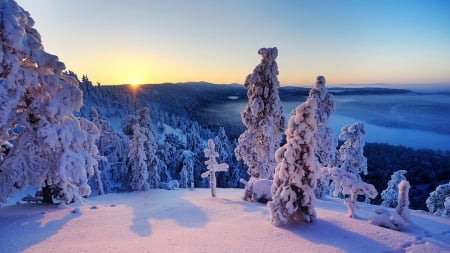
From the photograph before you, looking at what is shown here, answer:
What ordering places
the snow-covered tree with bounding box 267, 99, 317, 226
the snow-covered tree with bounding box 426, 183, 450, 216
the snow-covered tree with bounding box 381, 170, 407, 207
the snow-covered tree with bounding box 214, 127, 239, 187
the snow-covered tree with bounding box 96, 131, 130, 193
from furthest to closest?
the snow-covered tree with bounding box 214, 127, 239, 187, the snow-covered tree with bounding box 96, 131, 130, 193, the snow-covered tree with bounding box 381, 170, 407, 207, the snow-covered tree with bounding box 426, 183, 450, 216, the snow-covered tree with bounding box 267, 99, 317, 226

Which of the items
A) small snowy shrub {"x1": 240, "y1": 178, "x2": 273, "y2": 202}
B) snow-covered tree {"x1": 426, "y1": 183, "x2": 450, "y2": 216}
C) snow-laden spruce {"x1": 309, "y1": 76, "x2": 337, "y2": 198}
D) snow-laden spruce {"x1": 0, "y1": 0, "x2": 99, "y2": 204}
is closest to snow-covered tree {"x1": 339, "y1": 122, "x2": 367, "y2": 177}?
snow-laden spruce {"x1": 309, "y1": 76, "x2": 337, "y2": 198}

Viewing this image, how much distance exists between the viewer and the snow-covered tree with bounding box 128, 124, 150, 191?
1314 inches

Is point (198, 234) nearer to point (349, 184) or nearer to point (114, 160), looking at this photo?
point (349, 184)

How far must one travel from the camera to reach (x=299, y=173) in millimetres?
11336

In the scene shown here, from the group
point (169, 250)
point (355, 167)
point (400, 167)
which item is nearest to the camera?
point (169, 250)

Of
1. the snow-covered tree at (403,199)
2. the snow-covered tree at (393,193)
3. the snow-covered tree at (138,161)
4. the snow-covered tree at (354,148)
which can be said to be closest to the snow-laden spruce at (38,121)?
the snow-covered tree at (403,199)

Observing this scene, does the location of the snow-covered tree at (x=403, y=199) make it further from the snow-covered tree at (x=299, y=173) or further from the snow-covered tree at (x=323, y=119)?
the snow-covered tree at (x=323, y=119)

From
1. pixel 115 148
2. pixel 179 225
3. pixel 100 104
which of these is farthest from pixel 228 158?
pixel 179 225

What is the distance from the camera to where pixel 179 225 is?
12.1m

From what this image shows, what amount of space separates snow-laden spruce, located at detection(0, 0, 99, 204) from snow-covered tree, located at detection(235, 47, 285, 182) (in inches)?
538

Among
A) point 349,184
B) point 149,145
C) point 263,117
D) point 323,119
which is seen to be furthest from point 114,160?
point 349,184

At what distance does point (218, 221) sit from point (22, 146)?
8924 mm

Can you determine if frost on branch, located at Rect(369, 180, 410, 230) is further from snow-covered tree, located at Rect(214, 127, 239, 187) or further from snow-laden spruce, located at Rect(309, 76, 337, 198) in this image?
snow-covered tree, located at Rect(214, 127, 239, 187)

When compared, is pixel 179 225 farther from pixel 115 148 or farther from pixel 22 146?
pixel 115 148
